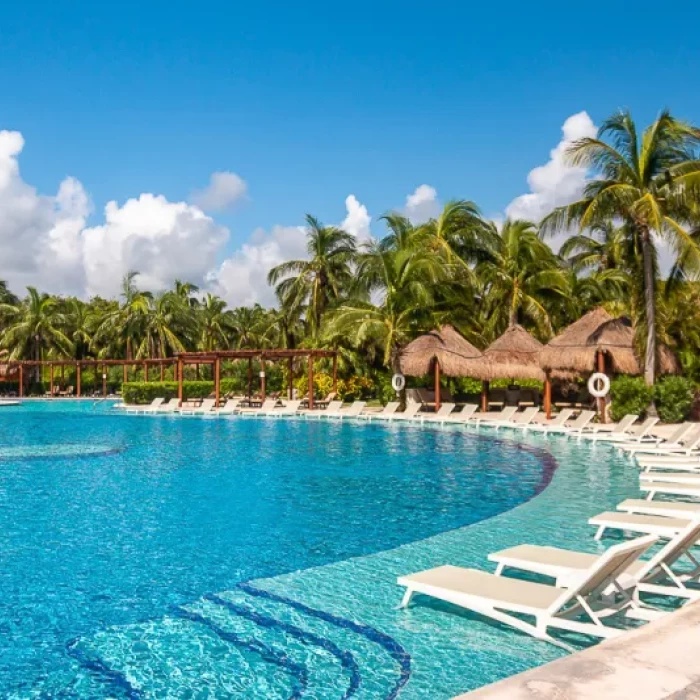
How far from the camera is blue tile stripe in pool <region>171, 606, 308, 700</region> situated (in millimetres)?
4407

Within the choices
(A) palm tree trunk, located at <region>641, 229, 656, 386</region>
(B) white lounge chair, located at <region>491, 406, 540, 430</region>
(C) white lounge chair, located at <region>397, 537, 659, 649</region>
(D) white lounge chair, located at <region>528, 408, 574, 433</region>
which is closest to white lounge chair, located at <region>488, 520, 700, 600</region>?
(C) white lounge chair, located at <region>397, 537, 659, 649</region>

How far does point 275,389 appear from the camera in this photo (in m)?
37.9

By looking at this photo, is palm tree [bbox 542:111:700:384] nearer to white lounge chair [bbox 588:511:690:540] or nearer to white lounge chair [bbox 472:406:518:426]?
white lounge chair [bbox 472:406:518:426]

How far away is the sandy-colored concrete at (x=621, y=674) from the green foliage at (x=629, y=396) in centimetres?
1646

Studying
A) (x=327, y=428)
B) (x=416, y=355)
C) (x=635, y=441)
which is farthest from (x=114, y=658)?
(x=416, y=355)

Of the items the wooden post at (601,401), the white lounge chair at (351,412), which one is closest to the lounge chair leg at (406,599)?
the wooden post at (601,401)

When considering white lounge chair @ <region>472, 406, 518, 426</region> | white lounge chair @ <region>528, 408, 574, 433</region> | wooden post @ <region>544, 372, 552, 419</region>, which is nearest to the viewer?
white lounge chair @ <region>528, 408, 574, 433</region>

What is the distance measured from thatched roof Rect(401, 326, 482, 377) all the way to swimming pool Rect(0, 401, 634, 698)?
339 inches

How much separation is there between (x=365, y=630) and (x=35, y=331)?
4100 centimetres

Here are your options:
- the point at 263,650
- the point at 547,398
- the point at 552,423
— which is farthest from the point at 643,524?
the point at 547,398

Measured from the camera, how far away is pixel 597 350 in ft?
70.2

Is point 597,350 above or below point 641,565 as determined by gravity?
above

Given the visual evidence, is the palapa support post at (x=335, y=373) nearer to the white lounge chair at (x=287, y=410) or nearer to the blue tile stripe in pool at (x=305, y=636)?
the white lounge chair at (x=287, y=410)

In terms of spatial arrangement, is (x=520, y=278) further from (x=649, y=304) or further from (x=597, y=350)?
(x=649, y=304)
